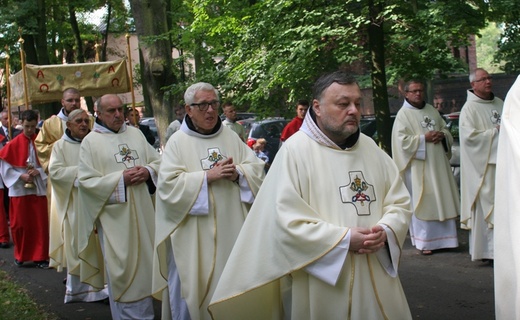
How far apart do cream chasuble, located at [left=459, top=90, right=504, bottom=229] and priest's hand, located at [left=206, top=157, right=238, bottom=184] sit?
4.00 m

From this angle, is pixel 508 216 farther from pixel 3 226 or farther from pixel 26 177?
pixel 3 226

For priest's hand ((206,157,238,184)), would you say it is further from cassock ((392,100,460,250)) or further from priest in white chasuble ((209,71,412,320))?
cassock ((392,100,460,250))

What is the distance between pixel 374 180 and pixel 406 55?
8685 millimetres

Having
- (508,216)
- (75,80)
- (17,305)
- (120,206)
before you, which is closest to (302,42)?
(75,80)

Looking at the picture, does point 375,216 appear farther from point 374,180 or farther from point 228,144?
point 228,144

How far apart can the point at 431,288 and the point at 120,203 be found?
335 centimetres

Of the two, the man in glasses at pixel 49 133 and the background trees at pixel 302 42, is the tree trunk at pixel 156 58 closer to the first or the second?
the background trees at pixel 302 42

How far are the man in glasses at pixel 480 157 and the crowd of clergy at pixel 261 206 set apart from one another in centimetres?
2

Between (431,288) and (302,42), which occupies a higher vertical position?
(302,42)

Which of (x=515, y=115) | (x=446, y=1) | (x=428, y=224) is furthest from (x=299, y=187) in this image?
(x=446, y=1)

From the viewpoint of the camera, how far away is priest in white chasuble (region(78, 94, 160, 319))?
7.45m

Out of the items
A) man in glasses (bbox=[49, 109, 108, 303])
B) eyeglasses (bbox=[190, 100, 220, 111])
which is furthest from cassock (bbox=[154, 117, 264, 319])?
man in glasses (bbox=[49, 109, 108, 303])

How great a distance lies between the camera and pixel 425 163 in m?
10.6

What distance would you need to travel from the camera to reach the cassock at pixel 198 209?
6344 mm
